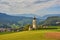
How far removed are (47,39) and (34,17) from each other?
44.4 feet

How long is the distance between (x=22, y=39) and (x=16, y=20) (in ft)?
99.2

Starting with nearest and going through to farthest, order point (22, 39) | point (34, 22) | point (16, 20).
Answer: point (22, 39) < point (34, 22) < point (16, 20)

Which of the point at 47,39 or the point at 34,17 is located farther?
the point at 34,17

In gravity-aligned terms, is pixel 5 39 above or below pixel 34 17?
below

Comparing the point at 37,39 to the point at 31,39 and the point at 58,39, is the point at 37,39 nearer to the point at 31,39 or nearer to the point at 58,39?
the point at 31,39

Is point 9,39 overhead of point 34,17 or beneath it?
beneath

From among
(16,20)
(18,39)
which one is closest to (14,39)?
(18,39)

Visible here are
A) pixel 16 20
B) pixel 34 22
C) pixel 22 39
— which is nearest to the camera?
pixel 22 39

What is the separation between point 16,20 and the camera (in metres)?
44.4

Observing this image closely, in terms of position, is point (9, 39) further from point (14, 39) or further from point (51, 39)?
point (51, 39)

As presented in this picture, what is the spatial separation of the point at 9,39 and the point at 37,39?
2773 millimetres

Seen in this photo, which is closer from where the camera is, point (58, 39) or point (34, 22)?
point (58, 39)

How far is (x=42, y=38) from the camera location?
14883 mm

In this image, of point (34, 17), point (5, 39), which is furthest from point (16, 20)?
point (5, 39)
